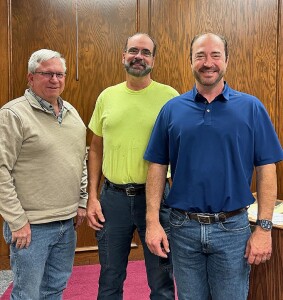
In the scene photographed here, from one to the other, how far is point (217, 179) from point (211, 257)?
0.95ft

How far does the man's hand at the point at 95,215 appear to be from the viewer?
196 cm

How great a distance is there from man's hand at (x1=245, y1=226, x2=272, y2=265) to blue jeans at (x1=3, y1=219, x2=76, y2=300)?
2.57ft

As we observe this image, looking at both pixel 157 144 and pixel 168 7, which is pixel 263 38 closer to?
pixel 168 7

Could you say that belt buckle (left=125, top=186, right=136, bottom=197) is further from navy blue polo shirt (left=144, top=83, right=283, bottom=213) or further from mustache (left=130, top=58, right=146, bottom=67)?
mustache (left=130, top=58, right=146, bottom=67)

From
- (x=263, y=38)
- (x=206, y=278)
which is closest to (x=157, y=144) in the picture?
(x=206, y=278)

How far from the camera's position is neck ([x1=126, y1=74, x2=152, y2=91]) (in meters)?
1.95

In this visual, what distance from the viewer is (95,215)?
1.97 metres

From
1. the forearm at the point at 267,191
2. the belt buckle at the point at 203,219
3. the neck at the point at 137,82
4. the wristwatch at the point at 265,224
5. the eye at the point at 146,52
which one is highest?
the eye at the point at 146,52

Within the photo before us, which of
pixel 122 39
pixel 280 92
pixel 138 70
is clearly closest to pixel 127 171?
pixel 138 70

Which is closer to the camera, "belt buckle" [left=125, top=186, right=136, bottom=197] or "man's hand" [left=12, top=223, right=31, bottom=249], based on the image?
"man's hand" [left=12, top=223, right=31, bottom=249]

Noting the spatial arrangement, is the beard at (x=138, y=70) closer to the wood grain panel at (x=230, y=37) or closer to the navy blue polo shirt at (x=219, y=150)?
the navy blue polo shirt at (x=219, y=150)

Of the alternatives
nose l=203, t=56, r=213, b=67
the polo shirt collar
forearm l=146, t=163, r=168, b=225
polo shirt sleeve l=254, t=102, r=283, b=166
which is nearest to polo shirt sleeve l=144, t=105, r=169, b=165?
forearm l=146, t=163, r=168, b=225

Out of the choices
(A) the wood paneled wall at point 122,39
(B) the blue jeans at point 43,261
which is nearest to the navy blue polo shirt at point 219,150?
(B) the blue jeans at point 43,261

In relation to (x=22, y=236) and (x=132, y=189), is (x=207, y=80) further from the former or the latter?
(x=22, y=236)
